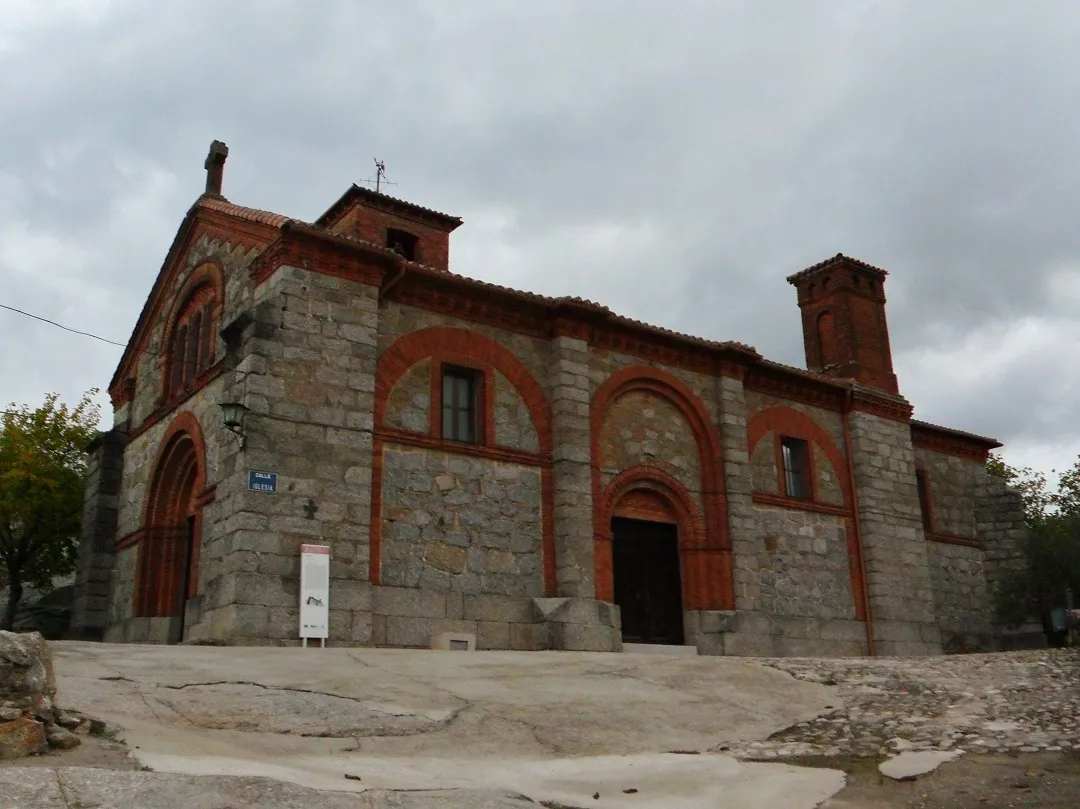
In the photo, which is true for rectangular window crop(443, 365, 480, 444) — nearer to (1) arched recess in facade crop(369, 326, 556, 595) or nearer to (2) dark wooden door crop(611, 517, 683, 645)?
(1) arched recess in facade crop(369, 326, 556, 595)

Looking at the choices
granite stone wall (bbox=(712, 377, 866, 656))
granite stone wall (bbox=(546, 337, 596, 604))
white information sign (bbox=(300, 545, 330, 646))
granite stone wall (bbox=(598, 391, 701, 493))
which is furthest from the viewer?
granite stone wall (bbox=(712, 377, 866, 656))

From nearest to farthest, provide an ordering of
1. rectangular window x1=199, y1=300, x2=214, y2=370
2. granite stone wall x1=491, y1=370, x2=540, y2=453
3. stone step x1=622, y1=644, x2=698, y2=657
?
granite stone wall x1=491, y1=370, x2=540, y2=453 → stone step x1=622, y1=644, x2=698, y2=657 → rectangular window x1=199, y1=300, x2=214, y2=370

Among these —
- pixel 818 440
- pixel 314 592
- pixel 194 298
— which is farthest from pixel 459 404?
pixel 818 440

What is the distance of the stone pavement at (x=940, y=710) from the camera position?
7.54 meters

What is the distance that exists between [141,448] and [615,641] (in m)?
8.97

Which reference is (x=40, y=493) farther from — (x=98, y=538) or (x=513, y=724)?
(x=513, y=724)

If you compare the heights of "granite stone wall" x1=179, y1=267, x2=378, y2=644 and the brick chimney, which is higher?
the brick chimney

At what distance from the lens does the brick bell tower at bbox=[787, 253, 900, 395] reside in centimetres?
2241

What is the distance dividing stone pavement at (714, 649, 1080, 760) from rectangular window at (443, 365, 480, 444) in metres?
6.33

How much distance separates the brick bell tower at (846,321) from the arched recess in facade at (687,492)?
18.1 ft

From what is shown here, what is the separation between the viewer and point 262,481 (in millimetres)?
13219

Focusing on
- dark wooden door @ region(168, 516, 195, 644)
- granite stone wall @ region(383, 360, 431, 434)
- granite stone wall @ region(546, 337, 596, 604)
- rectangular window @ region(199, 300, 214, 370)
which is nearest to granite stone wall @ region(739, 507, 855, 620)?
granite stone wall @ region(546, 337, 596, 604)

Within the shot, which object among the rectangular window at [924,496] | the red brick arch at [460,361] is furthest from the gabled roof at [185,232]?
the rectangular window at [924,496]

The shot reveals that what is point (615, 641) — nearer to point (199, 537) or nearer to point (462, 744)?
point (199, 537)
